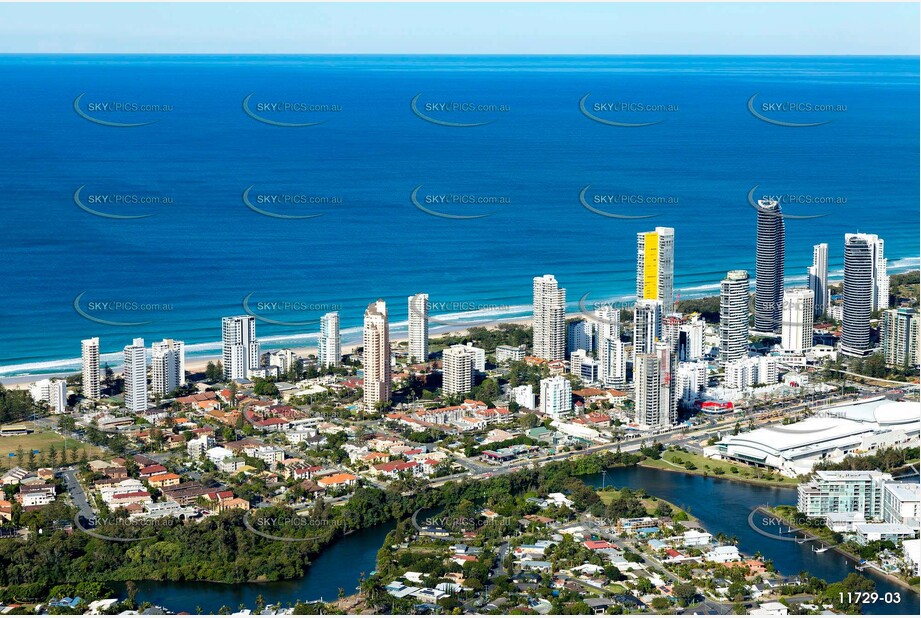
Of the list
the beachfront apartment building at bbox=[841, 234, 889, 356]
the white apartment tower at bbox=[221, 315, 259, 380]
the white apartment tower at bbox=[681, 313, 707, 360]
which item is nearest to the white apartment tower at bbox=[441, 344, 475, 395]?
the white apartment tower at bbox=[221, 315, 259, 380]

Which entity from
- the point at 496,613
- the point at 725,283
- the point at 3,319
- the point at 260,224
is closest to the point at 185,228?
the point at 260,224

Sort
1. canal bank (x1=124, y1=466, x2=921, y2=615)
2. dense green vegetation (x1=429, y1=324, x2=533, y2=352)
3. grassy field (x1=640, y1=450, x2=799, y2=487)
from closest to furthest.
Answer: canal bank (x1=124, y1=466, x2=921, y2=615) → grassy field (x1=640, y1=450, x2=799, y2=487) → dense green vegetation (x1=429, y1=324, x2=533, y2=352)

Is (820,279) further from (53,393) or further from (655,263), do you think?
(53,393)

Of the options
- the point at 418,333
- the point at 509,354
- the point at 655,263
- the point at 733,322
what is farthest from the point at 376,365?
the point at 733,322

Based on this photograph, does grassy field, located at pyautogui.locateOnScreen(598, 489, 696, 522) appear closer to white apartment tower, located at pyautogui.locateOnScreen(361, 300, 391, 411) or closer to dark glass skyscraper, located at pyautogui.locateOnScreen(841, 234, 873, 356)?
white apartment tower, located at pyautogui.locateOnScreen(361, 300, 391, 411)

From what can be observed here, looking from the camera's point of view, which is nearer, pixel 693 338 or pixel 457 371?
pixel 457 371
